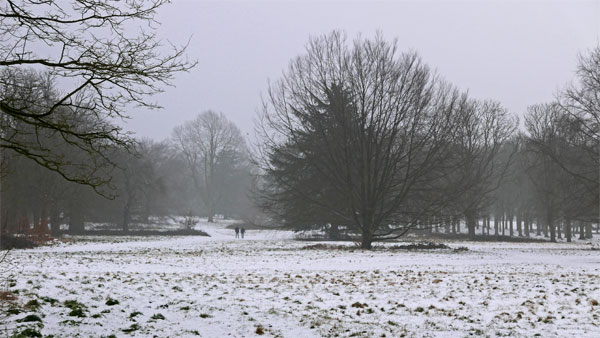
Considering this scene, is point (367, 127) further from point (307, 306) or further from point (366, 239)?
point (307, 306)

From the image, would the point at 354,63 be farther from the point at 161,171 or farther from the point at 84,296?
the point at 161,171

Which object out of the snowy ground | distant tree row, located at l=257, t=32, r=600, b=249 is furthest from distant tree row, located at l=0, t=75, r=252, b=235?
the snowy ground

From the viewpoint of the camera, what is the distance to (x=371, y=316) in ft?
27.0

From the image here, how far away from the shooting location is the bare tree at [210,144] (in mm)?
81188

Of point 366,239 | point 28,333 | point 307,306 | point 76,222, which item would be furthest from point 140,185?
point 28,333

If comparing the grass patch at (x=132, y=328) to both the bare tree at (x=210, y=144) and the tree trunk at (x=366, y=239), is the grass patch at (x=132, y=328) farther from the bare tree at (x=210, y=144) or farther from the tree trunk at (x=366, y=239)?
the bare tree at (x=210, y=144)

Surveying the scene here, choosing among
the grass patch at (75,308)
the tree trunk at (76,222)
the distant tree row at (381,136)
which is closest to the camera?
the grass patch at (75,308)

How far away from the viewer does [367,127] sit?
1004 inches

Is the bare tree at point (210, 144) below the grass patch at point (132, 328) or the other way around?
the other way around

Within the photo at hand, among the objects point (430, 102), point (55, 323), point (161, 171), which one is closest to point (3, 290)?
point (55, 323)

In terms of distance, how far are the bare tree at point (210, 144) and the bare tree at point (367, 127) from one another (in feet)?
180

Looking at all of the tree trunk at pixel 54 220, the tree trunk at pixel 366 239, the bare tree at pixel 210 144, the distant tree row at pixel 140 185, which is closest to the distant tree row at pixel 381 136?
the tree trunk at pixel 366 239

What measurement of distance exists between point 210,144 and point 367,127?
194 feet

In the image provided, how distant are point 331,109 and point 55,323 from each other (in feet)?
65.8
